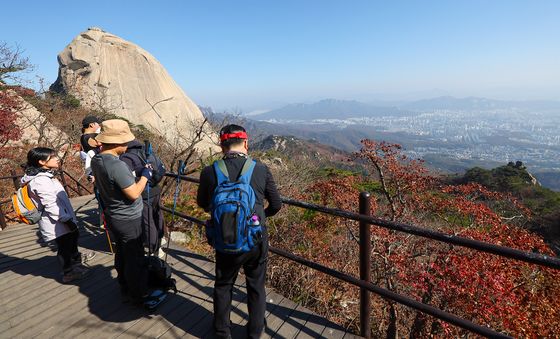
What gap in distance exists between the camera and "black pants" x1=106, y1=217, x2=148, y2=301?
8.70 ft

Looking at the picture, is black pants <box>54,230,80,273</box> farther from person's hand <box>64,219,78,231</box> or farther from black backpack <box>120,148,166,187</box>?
black backpack <box>120,148,166,187</box>

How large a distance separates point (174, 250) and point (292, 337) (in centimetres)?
241

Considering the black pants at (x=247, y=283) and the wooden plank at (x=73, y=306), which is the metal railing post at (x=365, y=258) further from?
the wooden plank at (x=73, y=306)

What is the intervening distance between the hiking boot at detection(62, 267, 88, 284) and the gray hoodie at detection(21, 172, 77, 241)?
0.54m

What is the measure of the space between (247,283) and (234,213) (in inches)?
27.2

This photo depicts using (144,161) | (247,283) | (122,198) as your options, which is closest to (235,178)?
(247,283)

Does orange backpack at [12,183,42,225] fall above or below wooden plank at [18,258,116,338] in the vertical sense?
above

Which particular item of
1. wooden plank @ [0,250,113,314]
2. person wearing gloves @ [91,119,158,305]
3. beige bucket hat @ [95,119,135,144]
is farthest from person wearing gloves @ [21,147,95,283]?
beige bucket hat @ [95,119,135,144]

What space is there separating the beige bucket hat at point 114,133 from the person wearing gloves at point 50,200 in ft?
3.47

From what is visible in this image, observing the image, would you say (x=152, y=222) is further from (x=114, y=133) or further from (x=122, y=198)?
(x=114, y=133)

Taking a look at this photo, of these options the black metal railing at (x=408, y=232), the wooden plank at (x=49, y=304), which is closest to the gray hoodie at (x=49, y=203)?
the wooden plank at (x=49, y=304)

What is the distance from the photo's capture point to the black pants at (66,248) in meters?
3.38

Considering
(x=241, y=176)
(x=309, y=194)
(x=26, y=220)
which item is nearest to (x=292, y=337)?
(x=241, y=176)

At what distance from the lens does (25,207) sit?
3096 millimetres
